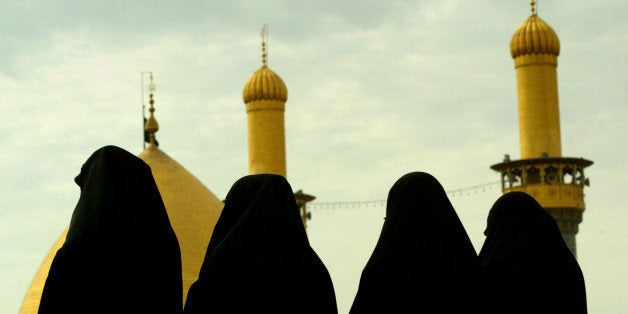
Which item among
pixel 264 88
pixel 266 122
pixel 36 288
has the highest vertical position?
pixel 264 88

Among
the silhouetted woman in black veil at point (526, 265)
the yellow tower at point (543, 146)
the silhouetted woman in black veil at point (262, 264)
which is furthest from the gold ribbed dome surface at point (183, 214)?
the silhouetted woman in black veil at point (262, 264)

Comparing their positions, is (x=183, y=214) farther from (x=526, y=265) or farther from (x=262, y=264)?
(x=262, y=264)

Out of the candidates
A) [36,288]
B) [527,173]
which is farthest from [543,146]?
[36,288]

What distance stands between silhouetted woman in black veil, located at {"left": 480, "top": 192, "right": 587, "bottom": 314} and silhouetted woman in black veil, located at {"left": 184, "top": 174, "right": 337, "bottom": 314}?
34.6 inches

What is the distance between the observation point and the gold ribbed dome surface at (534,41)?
69.6ft

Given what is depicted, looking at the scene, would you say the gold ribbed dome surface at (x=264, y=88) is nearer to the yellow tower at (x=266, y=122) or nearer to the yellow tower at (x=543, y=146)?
the yellow tower at (x=266, y=122)

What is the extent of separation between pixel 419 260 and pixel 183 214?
680 inches

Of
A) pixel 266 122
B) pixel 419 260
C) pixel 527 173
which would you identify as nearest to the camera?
pixel 419 260

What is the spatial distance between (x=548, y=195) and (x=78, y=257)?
55.5 feet

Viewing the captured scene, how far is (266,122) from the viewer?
2388 centimetres

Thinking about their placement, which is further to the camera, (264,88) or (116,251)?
(264,88)

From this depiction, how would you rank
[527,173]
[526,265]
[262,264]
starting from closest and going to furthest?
[262,264] < [526,265] < [527,173]

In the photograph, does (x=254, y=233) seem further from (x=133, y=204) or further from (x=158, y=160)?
(x=158, y=160)

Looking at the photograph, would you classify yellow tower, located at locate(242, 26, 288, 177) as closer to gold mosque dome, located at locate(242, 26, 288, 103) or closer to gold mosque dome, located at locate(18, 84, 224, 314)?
gold mosque dome, located at locate(242, 26, 288, 103)
